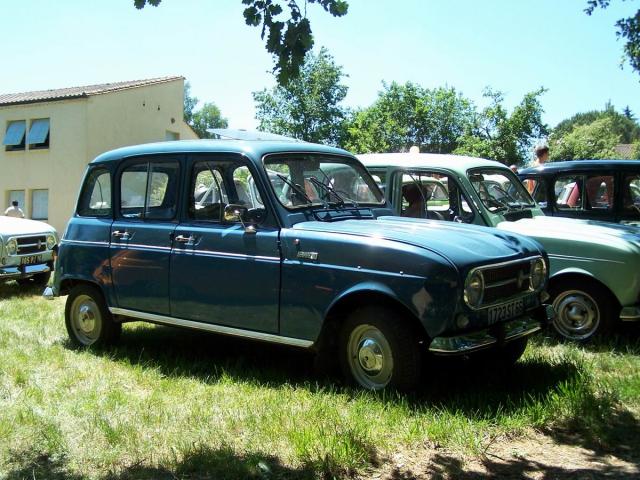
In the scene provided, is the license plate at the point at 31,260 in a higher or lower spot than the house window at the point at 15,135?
lower

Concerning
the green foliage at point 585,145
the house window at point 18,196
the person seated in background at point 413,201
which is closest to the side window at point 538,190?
the person seated in background at point 413,201

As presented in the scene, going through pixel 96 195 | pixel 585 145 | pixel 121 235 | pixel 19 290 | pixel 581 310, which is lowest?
pixel 19 290

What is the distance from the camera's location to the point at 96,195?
6.75 metres

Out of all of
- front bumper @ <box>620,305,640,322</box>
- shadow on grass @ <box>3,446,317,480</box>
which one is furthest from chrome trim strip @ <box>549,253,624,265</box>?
shadow on grass @ <box>3,446,317,480</box>

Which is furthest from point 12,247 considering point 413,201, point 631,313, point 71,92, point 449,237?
point 71,92

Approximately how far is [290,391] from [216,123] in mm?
79197

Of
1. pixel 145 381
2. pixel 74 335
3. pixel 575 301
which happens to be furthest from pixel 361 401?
pixel 74 335

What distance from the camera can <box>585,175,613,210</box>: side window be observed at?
8257 millimetres

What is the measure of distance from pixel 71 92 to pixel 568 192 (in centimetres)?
2261

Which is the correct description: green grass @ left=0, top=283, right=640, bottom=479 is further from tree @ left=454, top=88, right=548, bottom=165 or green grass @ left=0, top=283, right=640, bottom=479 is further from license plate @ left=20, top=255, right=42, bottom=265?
tree @ left=454, top=88, right=548, bottom=165

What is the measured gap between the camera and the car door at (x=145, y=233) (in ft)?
19.2

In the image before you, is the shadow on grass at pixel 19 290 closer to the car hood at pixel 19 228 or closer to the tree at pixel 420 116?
the car hood at pixel 19 228

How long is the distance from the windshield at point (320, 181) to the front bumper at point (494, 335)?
178 centimetres

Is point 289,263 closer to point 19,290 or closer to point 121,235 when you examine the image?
point 121,235
